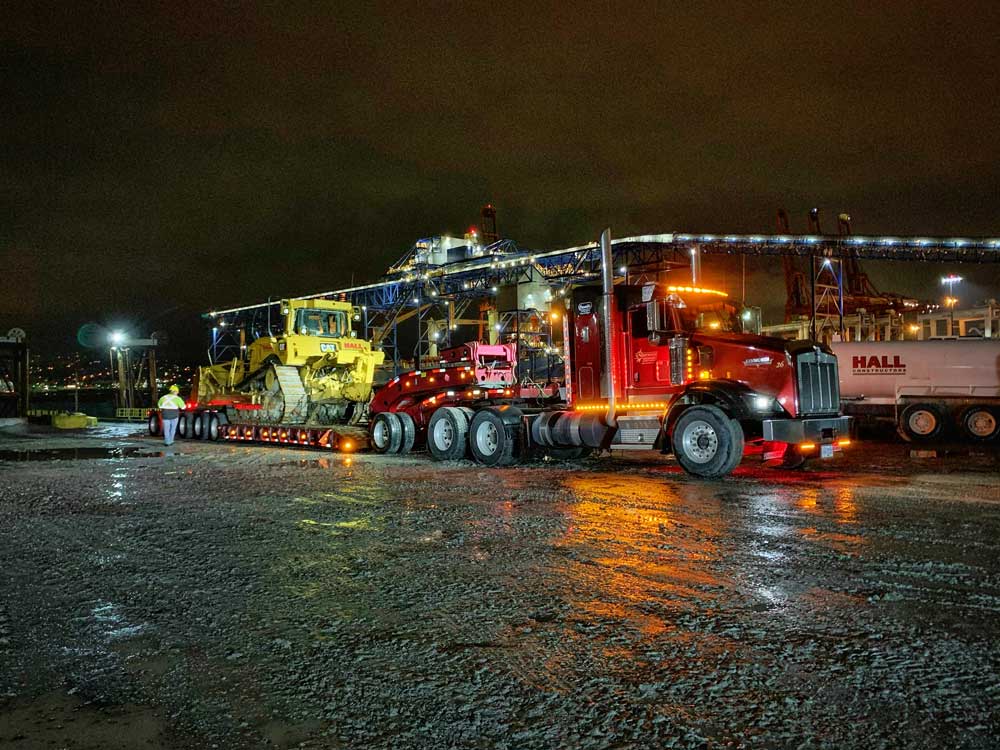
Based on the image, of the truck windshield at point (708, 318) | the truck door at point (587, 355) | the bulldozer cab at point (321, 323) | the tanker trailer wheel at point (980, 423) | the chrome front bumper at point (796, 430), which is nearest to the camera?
the chrome front bumper at point (796, 430)

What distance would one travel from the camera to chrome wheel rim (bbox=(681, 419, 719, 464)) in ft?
37.8

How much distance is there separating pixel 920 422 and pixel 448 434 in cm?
1285

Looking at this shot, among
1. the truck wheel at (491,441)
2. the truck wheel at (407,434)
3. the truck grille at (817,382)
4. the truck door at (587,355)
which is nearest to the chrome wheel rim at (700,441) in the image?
the truck grille at (817,382)

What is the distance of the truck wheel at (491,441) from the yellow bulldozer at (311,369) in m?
6.10

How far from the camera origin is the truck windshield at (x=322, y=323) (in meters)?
21.4

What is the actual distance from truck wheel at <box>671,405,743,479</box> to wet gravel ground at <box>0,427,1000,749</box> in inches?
73.6

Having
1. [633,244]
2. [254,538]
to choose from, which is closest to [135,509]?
[254,538]

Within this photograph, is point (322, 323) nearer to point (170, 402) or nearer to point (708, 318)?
point (170, 402)

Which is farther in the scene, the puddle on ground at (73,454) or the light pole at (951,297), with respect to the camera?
the light pole at (951,297)

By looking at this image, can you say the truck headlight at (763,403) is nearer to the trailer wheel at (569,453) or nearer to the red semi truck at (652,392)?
the red semi truck at (652,392)

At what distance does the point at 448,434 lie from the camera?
50.5ft

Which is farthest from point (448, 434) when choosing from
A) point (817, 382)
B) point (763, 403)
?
point (817, 382)

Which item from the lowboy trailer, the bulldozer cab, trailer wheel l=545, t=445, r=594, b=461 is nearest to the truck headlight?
trailer wheel l=545, t=445, r=594, b=461

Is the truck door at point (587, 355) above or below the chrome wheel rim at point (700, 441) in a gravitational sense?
above
